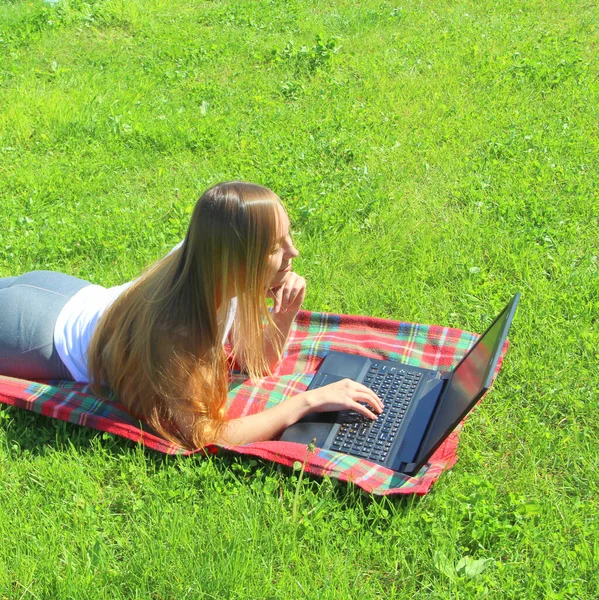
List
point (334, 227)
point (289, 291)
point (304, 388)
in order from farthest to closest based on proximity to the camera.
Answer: point (334, 227)
point (304, 388)
point (289, 291)

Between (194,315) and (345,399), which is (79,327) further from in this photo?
(345,399)

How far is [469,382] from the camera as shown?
269cm

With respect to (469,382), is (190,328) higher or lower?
lower

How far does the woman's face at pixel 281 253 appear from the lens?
287cm

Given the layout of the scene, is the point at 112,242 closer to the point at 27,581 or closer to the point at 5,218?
the point at 5,218

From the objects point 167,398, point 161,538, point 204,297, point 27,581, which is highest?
point 204,297

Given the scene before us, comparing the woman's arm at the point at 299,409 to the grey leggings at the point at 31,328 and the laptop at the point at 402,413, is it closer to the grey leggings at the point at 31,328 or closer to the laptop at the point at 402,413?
the laptop at the point at 402,413

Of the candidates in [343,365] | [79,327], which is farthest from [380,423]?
[79,327]

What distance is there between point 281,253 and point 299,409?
0.71 meters

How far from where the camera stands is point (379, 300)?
4297mm

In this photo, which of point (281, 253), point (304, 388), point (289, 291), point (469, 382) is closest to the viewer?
point (469, 382)

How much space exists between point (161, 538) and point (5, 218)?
10.7ft

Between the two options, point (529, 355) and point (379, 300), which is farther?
point (379, 300)

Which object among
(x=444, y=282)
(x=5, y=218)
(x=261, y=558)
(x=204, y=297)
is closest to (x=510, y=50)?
(x=444, y=282)
